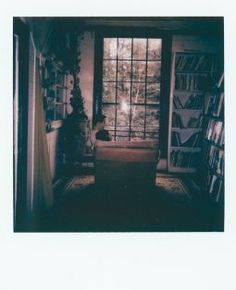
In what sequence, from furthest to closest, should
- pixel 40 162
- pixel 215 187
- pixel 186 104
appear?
pixel 186 104, pixel 215 187, pixel 40 162

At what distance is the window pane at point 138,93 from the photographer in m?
5.81

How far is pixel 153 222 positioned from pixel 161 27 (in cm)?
315

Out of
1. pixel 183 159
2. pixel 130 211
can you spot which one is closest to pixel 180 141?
pixel 183 159

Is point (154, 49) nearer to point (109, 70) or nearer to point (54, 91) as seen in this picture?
point (109, 70)

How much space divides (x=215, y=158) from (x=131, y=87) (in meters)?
1.78

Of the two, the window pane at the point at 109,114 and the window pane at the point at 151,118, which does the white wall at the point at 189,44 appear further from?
the window pane at the point at 109,114

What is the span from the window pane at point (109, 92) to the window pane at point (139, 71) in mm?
345

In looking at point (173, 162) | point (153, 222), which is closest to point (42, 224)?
point (153, 222)

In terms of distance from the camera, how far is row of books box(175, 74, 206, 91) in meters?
5.81

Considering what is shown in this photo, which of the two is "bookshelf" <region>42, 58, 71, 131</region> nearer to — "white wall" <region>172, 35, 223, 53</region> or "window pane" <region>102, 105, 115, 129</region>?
"window pane" <region>102, 105, 115, 129</region>

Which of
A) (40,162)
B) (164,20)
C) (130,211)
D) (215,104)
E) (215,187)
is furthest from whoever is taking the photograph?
(215,104)

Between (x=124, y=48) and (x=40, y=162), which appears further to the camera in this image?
(x=124, y=48)

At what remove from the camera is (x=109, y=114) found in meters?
5.79

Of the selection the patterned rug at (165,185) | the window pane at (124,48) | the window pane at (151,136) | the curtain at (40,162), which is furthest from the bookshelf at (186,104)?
the curtain at (40,162)
